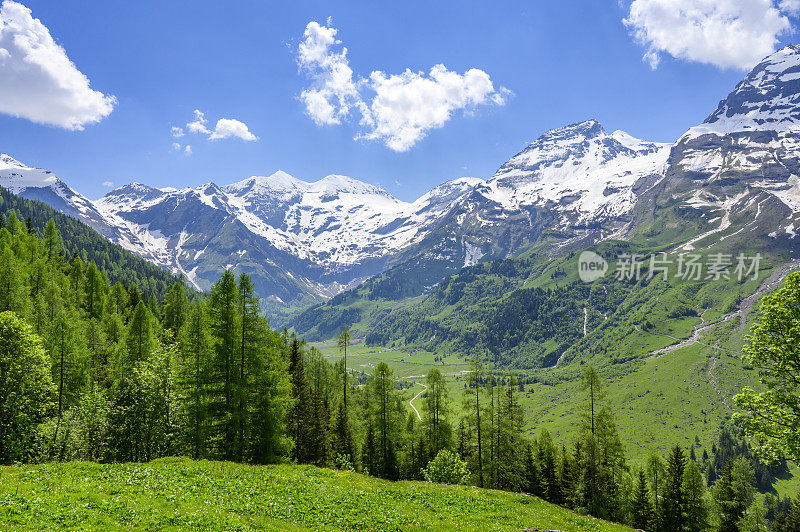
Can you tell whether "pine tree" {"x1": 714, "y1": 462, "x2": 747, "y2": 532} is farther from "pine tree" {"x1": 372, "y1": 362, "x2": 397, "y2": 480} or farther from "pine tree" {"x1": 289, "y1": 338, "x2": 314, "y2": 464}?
"pine tree" {"x1": 289, "y1": 338, "x2": 314, "y2": 464}

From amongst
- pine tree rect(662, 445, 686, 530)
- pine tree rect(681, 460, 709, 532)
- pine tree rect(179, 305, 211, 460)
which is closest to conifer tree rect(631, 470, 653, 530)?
pine tree rect(662, 445, 686, 530)

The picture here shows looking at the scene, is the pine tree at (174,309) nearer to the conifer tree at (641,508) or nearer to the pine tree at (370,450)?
the pine tree at (370,450)

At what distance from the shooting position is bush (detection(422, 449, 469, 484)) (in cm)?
5347

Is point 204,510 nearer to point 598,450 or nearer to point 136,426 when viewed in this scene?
point 136,426

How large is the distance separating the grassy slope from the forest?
931 cm

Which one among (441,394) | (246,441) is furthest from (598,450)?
(246,441)

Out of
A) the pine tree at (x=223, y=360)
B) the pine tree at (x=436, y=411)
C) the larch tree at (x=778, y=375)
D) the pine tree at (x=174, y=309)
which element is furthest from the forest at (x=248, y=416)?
the larch tree at (x=778, y=375)

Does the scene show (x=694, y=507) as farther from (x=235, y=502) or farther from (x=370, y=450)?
(x=235, y=502)

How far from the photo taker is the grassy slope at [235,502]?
18.8m

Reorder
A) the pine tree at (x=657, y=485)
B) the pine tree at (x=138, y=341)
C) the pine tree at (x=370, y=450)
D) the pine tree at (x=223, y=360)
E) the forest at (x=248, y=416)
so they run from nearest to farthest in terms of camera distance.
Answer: the pine tree at (x=223, y=360) → the forest at (x=248, y=416) → the pine tree at (x=138, y=341) → the pine tree at (x=657, y=485) → the pine tree at (x=370, y=450)

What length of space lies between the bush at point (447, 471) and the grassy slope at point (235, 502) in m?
17.7

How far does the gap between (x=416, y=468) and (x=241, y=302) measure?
4864 centimetres

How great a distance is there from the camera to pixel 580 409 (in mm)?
56469

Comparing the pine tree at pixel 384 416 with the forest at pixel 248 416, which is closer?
the forest at pixel 248 416
